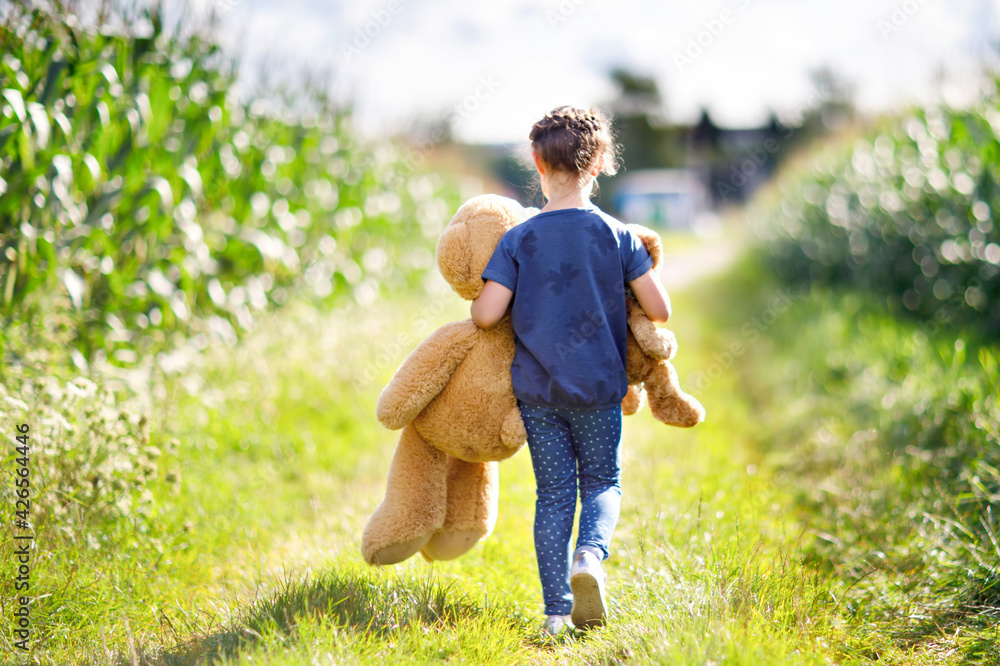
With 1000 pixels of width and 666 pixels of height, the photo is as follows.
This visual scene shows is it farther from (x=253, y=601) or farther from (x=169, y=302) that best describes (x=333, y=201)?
(x=253, y=601)

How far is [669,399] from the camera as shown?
2670 mm

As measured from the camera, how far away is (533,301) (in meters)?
2.46

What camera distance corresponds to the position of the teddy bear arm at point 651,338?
251 centimetres

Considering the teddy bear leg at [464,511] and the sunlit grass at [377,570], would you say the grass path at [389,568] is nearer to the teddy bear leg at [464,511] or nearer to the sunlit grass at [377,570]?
the sunlit grass at [377,570]

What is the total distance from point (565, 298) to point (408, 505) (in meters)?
0.83

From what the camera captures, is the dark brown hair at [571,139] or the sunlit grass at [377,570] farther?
the dark brown hair at [571,139]

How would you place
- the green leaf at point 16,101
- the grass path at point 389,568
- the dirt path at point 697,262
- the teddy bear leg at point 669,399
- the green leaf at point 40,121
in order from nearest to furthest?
the grass path at point 389,568
the teddy bear leg at point 669,399
the green leaf at point 16,101
the green leaf at point 40,121
the dirt path at point 697,262

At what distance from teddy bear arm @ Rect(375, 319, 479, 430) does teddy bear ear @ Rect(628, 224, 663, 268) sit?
2.14ft

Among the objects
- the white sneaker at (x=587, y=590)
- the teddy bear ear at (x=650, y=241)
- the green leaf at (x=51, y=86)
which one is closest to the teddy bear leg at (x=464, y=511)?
the white sneaker at (x=587, y=590)

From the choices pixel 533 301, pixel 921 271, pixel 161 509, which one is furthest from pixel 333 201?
pixel 921 271

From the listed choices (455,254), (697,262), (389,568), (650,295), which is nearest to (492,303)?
(455,254)

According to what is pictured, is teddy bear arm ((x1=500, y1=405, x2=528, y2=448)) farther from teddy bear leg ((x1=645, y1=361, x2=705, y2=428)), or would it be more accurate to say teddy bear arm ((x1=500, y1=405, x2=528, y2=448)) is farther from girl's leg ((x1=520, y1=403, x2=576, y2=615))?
teddy bear leg ((x1=645, y1=361, x2=705, y2=428))

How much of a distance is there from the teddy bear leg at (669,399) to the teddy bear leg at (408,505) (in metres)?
0.75

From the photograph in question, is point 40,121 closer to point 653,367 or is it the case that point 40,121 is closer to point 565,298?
point 565,298
